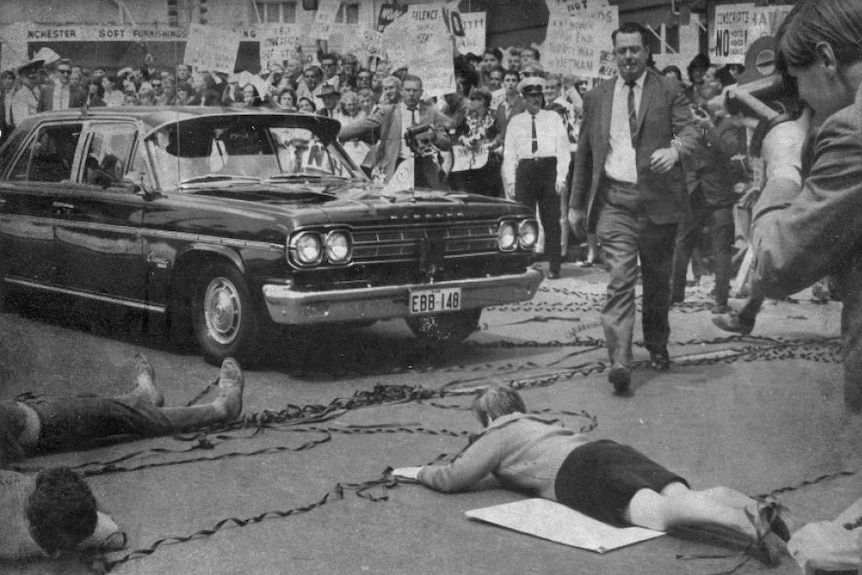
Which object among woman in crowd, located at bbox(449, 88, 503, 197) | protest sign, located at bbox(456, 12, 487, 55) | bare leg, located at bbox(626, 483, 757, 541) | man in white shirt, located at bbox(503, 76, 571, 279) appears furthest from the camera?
woman in crowd, located at bbox(449, 88, 503, 197)

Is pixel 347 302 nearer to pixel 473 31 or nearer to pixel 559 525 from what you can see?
pixel 473 31

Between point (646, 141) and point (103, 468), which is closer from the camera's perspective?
point (103, 468)

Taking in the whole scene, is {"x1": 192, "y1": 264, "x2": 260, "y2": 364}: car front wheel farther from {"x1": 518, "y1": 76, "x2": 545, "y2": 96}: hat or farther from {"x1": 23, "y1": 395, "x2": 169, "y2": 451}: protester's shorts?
{"x1": 518, "y1": 76, "x2": 545, "y2": 96}: hat

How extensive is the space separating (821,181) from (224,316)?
14.1 feet

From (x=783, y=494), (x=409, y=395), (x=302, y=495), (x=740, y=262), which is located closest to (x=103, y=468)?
(x=302, y=495)

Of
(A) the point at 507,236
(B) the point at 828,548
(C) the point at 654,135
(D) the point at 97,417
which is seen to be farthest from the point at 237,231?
(B) the point at 828,548

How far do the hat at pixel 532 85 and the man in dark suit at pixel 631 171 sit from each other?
1388 millimetres

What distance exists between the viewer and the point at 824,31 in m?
2.27

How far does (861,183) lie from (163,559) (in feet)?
7.17

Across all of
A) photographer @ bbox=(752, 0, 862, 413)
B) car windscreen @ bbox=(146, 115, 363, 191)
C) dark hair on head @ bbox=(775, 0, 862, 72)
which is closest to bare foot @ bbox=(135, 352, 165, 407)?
car windscreen @ bbox=(146, 115, 363, 191)

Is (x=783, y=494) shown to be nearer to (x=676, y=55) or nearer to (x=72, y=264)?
(x=676, y=55)

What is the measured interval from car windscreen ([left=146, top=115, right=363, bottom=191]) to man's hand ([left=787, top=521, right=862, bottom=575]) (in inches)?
162

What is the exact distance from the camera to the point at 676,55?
579 centimetres

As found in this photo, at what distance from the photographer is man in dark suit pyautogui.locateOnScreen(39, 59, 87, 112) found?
5475mm
